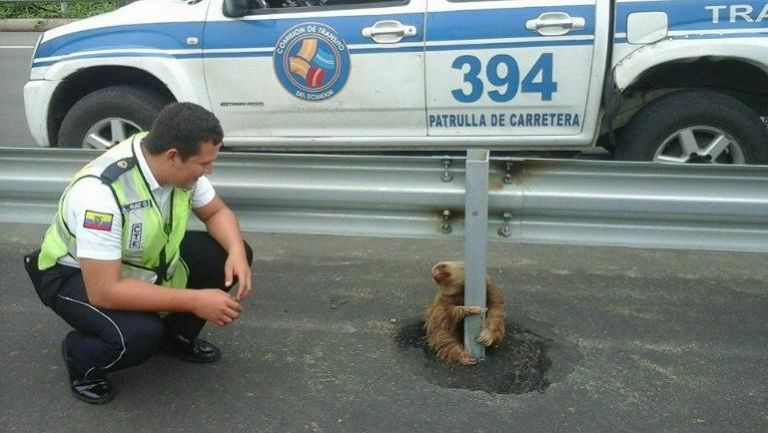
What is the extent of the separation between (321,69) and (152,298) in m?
2.54

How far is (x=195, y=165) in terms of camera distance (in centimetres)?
279

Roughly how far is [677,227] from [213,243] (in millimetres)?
1752

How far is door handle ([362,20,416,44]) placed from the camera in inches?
193

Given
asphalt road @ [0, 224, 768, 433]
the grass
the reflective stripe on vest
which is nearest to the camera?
the reflective stripe on vest

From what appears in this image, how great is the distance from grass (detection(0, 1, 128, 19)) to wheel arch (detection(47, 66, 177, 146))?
10.0 m

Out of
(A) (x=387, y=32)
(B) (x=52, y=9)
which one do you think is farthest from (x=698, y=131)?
(B) (x=52, y=9)

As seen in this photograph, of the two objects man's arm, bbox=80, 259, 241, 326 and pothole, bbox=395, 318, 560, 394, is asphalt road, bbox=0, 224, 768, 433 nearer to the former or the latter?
pothole, bbox=395, 318, 560, 394

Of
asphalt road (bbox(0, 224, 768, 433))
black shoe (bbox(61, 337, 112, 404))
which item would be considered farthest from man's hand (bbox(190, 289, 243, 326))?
black shoe (bbox(61, 337, 112, 404))

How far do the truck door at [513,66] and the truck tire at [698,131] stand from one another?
35 cm

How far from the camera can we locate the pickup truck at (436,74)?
4.74 metres

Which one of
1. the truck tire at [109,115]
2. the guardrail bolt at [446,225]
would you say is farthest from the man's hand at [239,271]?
the truck tire at [109,115]

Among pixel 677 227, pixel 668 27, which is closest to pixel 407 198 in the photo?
pixel 677 227

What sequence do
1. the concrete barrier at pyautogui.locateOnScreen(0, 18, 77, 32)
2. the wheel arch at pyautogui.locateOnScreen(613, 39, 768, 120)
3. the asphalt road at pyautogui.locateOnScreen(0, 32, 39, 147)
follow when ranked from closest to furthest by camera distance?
the wheel arch at pyautogui.locateOnScreen(613, 39, 768, 120) → the asphalt road at pyautogui.locateOnScreen(0, 32, 39, 147) → the concrete barrier at pyautogui.locateOnScreen(0, 18, 77, 32)

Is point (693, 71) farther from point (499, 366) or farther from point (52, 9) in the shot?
point (52, 9)
